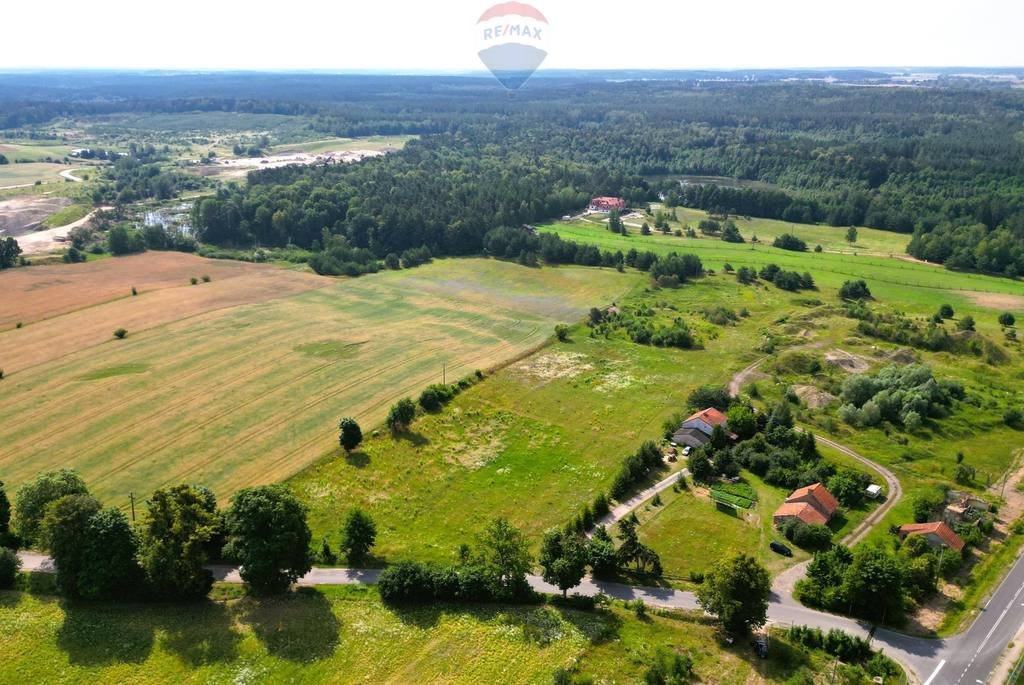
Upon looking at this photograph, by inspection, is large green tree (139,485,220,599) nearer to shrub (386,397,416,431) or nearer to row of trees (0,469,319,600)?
row of trees (0,469,319,600)

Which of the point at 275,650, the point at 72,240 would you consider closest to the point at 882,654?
the point at 275,650

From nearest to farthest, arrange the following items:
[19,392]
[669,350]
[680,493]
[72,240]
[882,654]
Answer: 1. [882,654]
2. [680,493]
3. [19,392]
4. [669,350]
5. [72,240]

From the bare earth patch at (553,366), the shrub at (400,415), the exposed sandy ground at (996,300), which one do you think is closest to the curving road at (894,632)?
the shrub at (400,415)

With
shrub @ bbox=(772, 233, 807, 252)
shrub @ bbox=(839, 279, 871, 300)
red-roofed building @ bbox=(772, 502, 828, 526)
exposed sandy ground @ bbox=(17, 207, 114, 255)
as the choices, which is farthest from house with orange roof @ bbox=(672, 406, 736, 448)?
exposed sandy ground @ bbox=(17, 207, 114, 255)

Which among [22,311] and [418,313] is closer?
[22,311]

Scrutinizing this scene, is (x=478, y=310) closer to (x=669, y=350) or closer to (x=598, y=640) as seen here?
(x=669, y=350)

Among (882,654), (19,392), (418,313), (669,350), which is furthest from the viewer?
(418,313)

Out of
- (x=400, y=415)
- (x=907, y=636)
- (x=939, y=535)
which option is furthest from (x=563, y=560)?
(x=400, y=415)
